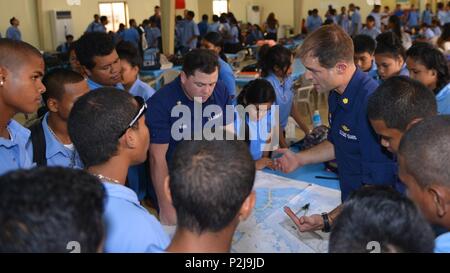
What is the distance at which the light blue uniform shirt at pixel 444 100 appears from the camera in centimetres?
252

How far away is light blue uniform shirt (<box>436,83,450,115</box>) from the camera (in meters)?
2.52

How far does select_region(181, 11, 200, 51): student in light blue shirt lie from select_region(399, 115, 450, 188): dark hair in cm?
1066

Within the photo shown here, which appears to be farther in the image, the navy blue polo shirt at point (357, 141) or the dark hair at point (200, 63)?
the dark hair at point (200, 63)

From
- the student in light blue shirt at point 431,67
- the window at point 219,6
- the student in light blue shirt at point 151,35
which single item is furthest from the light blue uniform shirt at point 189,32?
the student in light blue shirt at point 431,67

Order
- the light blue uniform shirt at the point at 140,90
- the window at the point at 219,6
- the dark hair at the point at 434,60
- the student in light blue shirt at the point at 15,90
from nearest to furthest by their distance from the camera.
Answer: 1. the student in light blue shirt at the point at 15,90
2. the dark hair at the point at 434,60
3. the light blue uniform shirt at the point at 140,90
4. the window at the point at 219,6

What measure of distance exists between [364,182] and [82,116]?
1251mm

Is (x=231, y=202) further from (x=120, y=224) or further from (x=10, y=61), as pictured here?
(x=10, y=61)

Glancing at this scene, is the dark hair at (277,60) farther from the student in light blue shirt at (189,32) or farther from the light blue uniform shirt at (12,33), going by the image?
the light blue uniform shirt at (12,33)

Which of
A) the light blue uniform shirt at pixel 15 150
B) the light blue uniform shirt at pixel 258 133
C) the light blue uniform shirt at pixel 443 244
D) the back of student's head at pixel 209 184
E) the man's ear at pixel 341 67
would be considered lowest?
the light blue uniform shirt at pixel 258 133

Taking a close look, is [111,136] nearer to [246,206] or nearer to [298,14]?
[246,206]

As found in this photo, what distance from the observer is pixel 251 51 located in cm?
966

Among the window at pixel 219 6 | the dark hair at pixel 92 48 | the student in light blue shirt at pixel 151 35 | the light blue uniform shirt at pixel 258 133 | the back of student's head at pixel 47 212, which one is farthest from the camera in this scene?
the window at pixel 219 6

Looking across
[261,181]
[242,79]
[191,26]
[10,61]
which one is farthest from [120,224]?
[191,26]

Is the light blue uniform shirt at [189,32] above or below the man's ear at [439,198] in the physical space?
above
